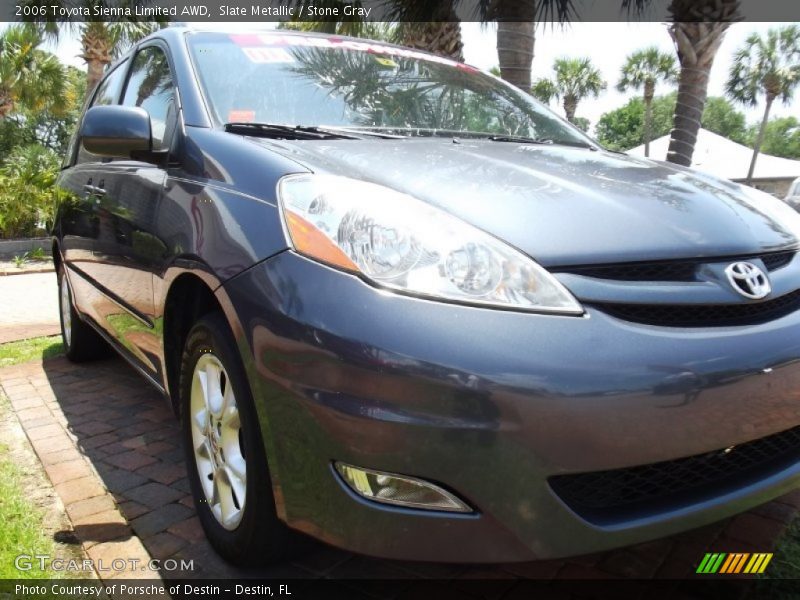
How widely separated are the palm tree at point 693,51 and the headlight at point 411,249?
7093mm

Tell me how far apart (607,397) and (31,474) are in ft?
7.76

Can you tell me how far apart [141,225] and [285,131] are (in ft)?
2.26

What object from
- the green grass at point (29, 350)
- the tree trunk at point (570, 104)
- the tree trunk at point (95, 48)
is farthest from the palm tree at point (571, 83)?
the green grass at point (29, 350)

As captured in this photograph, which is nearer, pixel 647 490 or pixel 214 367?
pixel 647 490

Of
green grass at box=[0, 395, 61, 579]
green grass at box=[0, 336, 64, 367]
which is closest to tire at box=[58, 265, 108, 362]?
green grass at box=[0, 336, 64, 367]

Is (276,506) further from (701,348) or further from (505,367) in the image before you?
(701,348)

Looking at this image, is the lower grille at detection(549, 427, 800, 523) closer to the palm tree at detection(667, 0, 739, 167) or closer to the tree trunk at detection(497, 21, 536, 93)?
the tree trunk at detection(497, 21, 536, 93)

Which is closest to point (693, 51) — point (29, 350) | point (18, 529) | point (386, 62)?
point (386, 62)

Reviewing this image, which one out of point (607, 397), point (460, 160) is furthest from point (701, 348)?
point (460, 160)

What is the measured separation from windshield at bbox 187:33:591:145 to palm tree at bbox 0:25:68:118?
1675cm

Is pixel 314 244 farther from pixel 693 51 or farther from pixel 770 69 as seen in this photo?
pixel 770 69

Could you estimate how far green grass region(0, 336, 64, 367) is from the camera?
4.44 m

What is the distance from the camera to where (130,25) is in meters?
15.4

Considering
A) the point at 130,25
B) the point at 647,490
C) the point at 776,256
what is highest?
the point at 130,25
